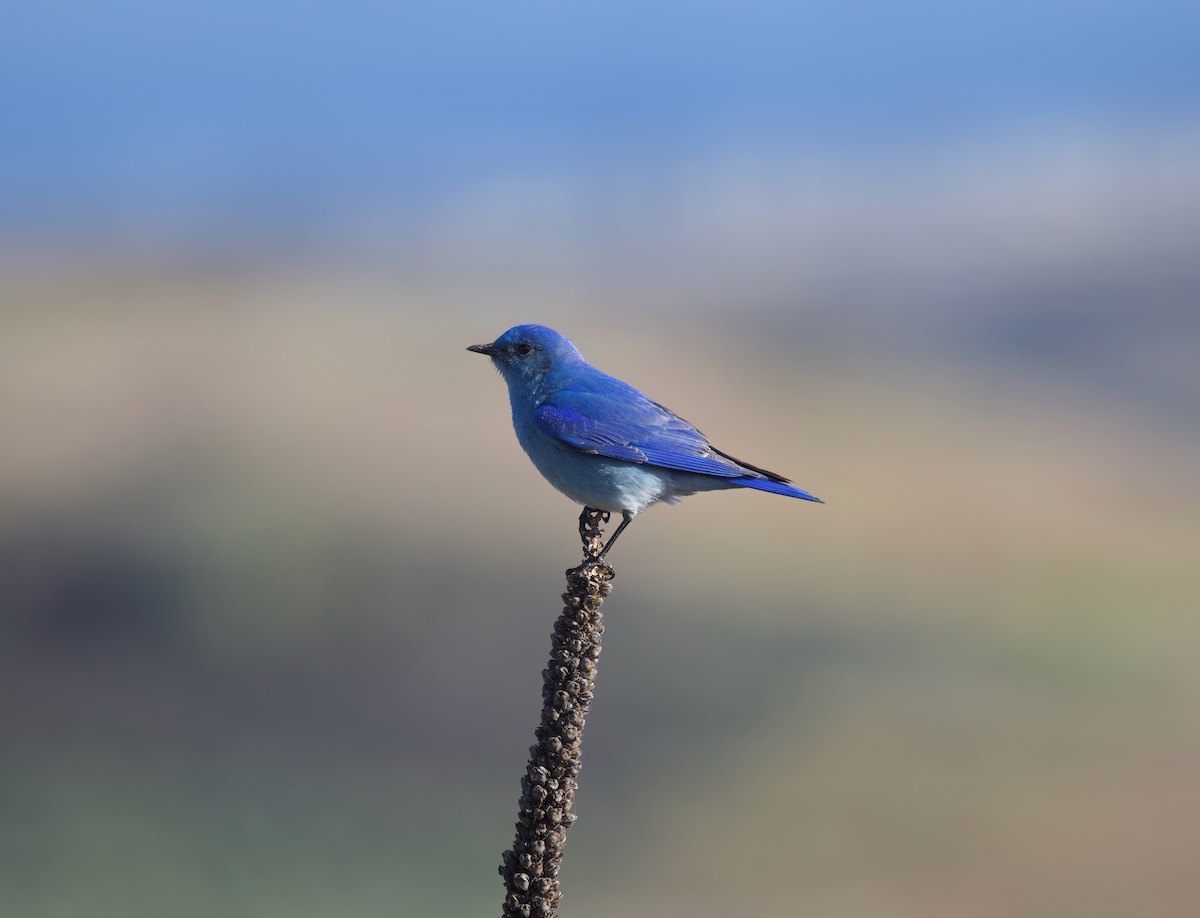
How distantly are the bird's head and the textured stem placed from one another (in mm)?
3122

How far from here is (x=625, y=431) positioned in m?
7.14

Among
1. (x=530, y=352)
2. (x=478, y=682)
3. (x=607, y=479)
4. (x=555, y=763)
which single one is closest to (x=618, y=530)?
(x=607, y=479)

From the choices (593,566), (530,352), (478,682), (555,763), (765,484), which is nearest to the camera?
(555,763)

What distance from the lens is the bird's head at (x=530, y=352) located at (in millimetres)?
7668

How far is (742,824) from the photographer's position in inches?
869

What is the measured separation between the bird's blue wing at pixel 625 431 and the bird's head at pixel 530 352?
12.6 inches

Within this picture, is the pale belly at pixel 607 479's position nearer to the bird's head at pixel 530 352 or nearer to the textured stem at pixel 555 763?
the bird's head at pixel 530 352

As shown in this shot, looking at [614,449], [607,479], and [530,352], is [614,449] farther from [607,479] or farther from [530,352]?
[530,352]

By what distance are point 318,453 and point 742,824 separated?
22.4 meters

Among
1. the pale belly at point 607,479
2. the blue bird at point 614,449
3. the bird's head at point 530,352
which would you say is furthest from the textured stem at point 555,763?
the bird's head at point 530,352

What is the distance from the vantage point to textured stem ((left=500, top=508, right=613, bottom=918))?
14.0 ft

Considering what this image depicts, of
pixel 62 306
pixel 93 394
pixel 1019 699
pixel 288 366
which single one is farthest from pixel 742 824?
pixel 62 306

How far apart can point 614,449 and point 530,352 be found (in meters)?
1.07

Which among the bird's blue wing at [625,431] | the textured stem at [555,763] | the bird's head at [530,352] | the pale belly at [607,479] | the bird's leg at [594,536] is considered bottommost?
the textured stem at [555,763]
